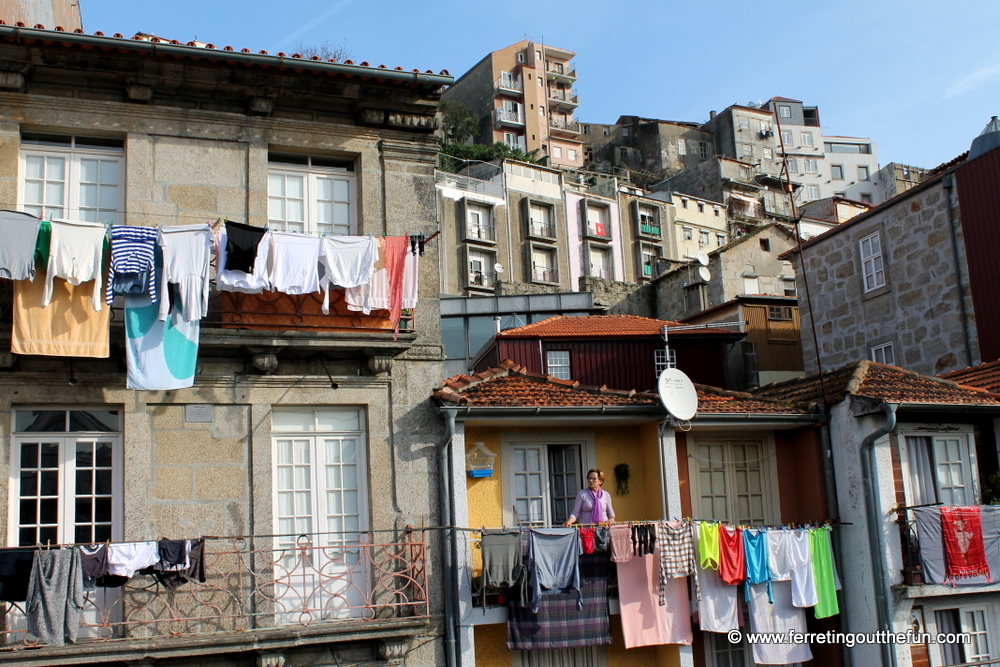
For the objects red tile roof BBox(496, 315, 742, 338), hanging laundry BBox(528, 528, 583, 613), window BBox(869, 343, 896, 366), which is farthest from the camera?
red tile roof BBox(496, 315, 742, 338)

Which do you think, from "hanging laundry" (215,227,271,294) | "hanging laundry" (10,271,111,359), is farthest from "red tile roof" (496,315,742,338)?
"hanging laundry" (10,271,111,359)

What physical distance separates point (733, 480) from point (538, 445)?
3543 mm

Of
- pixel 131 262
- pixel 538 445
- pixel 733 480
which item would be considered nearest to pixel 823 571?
pixel 733 480

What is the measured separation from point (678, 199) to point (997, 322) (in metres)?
44.6

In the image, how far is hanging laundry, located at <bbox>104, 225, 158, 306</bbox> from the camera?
42.1 ft

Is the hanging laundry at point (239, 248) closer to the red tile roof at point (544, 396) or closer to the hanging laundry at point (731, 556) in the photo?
the red tile roof at point (544, 396)

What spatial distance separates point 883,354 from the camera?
24766 millimetres

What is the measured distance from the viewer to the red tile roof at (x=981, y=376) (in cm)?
1841

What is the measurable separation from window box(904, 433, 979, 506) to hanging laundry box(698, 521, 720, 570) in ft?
12.1

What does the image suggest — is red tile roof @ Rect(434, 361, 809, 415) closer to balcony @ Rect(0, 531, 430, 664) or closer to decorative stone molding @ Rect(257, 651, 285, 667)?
balcony @ Rect(0, 531, 430, 664)

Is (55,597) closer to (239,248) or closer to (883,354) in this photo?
(239,248)

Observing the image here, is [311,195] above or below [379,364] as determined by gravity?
above

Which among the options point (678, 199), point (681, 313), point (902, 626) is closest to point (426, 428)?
point (902, 626)

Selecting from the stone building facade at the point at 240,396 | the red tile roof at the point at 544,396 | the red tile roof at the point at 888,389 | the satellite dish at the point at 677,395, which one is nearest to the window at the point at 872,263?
the red tile roof at the point at 888,389
